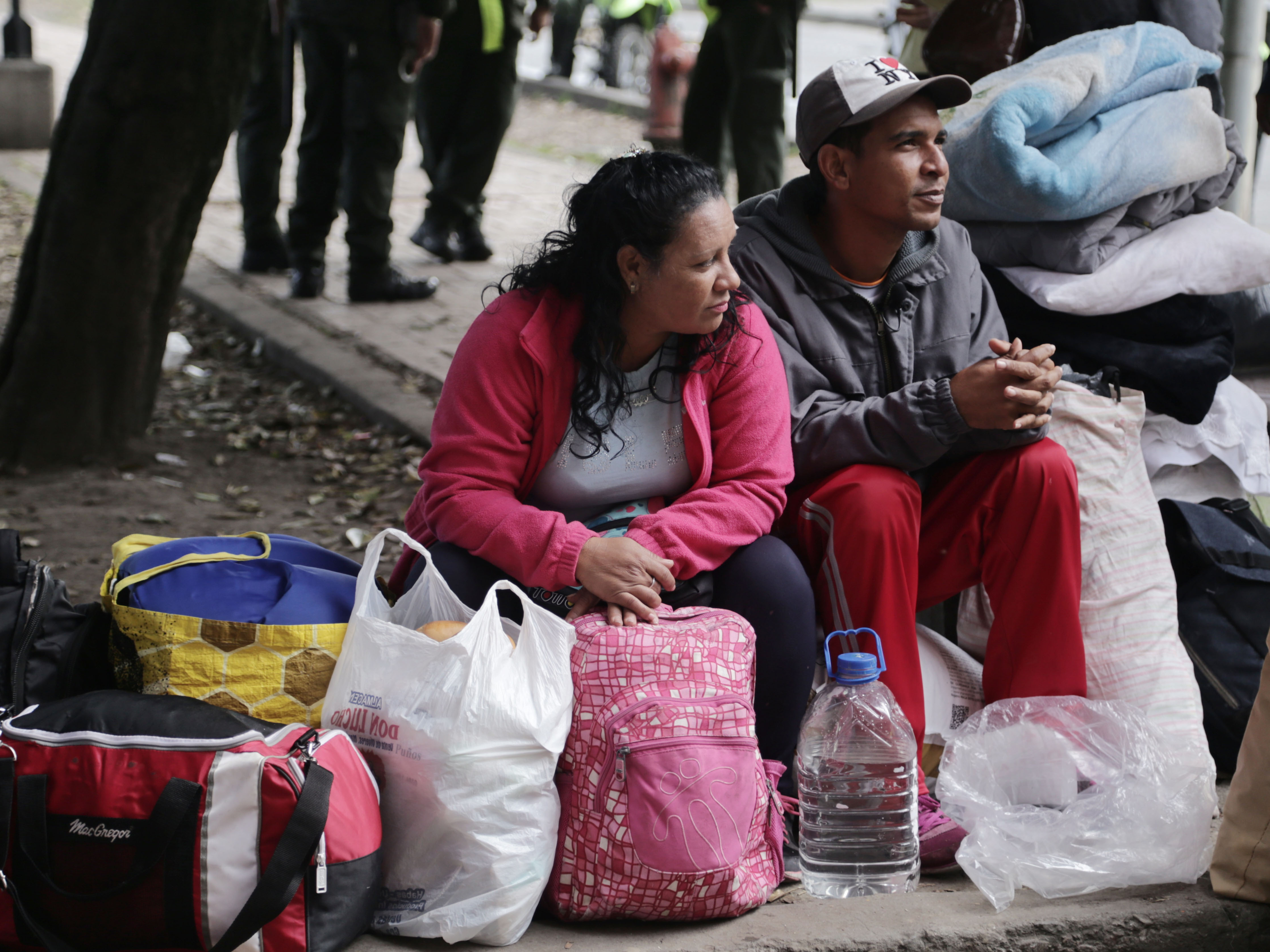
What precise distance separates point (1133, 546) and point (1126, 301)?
60 centimetres

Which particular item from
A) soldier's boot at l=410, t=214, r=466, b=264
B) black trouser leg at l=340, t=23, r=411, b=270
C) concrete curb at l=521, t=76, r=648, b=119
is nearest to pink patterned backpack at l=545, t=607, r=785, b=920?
black trouser leg at l=340, t=23, r=411, b=270

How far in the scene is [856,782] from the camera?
8.64ft

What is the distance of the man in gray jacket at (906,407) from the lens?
2.74 meters

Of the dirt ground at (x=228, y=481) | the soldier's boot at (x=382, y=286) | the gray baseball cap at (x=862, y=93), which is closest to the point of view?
the gray baseball cap at (x=862, y=93)

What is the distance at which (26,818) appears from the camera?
2.10m

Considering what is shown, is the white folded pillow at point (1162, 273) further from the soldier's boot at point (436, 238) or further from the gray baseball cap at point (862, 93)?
the soldier's boot at point (436, 238)

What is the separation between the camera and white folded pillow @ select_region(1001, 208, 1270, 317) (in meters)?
3.22

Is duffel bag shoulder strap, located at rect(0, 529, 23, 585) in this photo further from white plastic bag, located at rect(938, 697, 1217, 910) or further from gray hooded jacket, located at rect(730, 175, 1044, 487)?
white plastic bag, located at rect(938, 697, 1217, 910)

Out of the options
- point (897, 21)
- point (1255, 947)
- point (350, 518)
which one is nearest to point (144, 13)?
point (350, 518)

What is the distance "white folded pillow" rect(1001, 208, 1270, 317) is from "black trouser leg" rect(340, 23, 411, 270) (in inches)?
158

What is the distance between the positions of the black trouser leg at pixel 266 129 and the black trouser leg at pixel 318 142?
36 cm

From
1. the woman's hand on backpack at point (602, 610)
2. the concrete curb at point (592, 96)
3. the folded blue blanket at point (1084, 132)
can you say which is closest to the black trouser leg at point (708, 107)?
the folded blue blanket at point (1084, 132)

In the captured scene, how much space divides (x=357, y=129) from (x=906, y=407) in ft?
14.7

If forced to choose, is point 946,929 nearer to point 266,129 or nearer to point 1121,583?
point 1121,583
